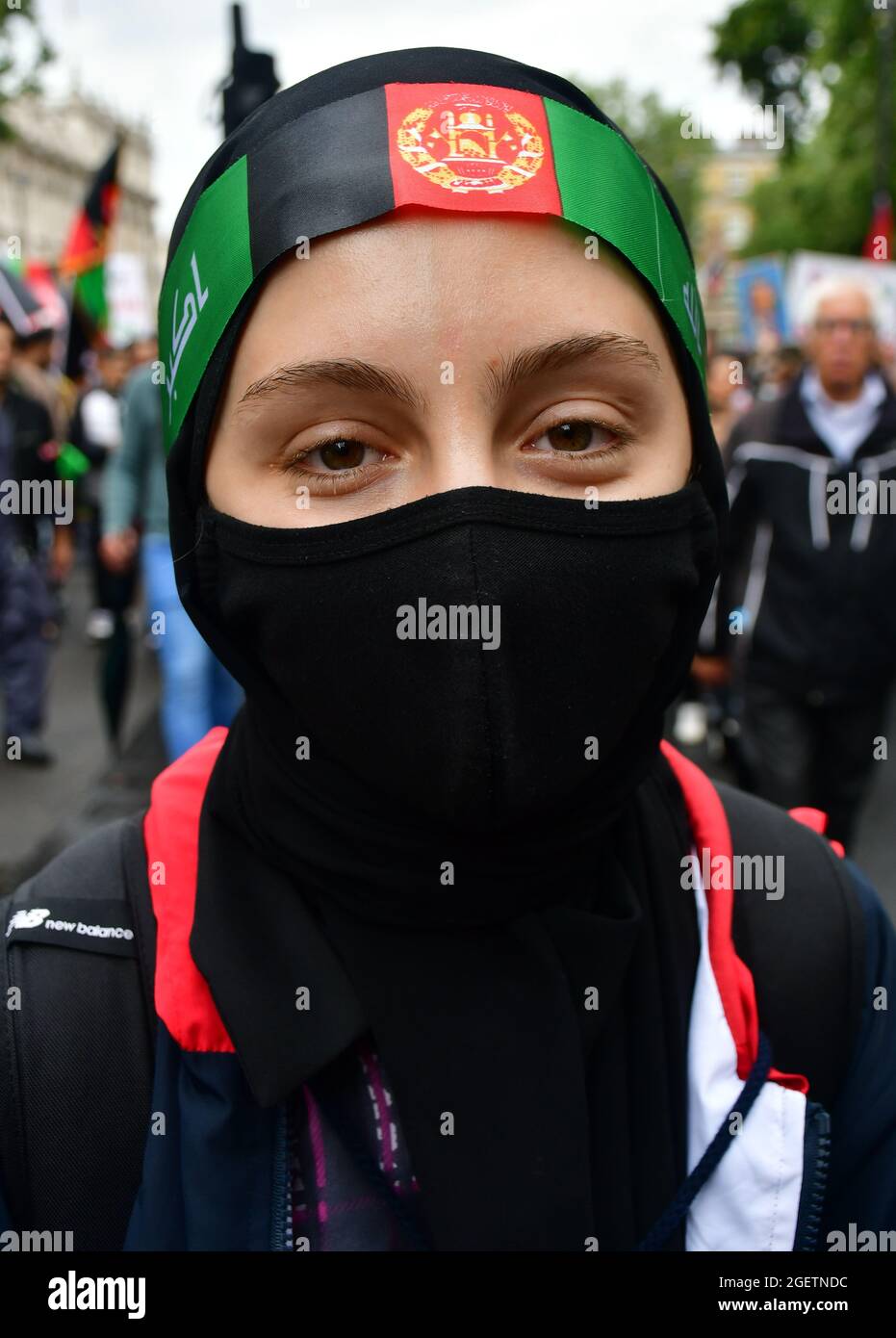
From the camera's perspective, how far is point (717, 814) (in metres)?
1.39

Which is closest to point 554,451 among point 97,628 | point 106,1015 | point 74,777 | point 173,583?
point 106,1015

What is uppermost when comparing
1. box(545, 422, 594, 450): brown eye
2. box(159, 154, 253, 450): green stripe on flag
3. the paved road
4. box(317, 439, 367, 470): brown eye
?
the paved road

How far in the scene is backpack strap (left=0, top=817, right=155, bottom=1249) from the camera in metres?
1.11

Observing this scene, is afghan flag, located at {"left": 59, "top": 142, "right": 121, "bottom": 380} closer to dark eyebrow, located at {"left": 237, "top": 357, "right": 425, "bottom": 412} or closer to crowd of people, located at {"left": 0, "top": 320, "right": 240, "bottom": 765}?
crowd of people, located at {"left": 0, "top": 320, "right": 240, "bottom": 765}

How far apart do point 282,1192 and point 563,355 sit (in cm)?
81

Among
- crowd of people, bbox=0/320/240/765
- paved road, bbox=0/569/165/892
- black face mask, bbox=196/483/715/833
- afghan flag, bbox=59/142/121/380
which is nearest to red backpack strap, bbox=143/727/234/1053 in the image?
black face mask, bbox=196/483/715/833

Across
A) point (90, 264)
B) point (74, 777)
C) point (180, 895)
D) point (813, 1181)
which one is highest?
point (90, 264)

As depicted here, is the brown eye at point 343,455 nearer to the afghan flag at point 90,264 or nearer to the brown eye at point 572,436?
the brown eye at point 572,436

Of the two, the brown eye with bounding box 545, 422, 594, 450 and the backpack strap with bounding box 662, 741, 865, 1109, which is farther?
the backpack strap with bounding box 662, 741, 865, 1109

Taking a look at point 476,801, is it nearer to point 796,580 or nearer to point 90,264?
point 796,580

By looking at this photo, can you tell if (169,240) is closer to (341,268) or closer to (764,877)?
(341,268)

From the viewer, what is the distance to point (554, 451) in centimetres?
117

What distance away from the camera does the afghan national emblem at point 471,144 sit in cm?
113
